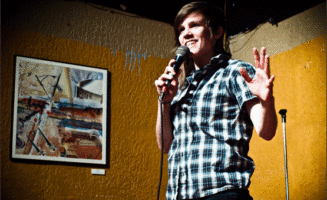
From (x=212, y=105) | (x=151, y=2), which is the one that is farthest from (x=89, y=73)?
(x=212, y=105)

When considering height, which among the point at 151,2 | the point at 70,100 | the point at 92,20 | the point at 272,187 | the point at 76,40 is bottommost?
the point at 272,187

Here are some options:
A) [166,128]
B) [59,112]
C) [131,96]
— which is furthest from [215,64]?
[131,96]

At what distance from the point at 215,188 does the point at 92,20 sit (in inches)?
114

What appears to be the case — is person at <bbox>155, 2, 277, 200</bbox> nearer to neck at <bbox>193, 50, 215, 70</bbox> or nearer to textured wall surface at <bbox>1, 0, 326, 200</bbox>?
neck at <bbox>193, 50, 215, 70</bbox>

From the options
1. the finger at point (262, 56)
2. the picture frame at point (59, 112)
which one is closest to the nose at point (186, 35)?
the finger at point (262, 56)

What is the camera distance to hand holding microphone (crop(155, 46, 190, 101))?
1087mm

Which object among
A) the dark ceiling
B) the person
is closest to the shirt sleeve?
the person

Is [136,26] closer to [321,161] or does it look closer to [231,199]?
[321,161]

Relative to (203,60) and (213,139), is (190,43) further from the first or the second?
(213,139)

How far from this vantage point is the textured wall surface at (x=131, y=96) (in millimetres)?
2691

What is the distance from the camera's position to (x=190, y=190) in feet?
3.06

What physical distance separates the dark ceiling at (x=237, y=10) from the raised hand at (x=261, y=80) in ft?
7.69

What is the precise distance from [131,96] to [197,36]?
7.57 ft

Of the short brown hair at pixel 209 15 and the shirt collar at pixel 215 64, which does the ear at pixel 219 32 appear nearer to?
the short brown hair at pixel 209 15
